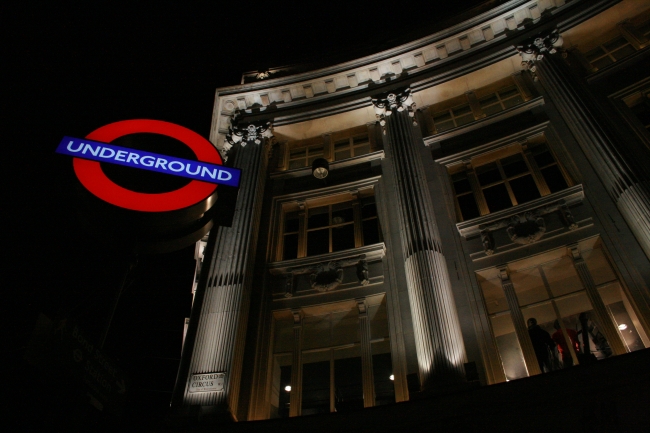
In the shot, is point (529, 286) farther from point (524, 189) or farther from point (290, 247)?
point (290, 247)

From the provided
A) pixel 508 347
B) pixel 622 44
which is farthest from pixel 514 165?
pixel 508 347

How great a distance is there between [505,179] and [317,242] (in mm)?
6211

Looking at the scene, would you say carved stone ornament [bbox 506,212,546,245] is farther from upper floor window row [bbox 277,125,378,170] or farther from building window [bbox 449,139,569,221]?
upper floor window row [bbox 277,125,378,170]

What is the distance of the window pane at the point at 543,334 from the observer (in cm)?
1044

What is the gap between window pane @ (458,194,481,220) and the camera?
47.3ft

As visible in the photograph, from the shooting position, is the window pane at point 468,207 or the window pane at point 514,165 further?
the window pane at point 514,165

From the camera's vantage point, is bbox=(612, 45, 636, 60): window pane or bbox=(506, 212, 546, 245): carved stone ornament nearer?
bbox=(506, 212, 546, 245): carved stone ornament

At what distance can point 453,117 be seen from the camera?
18156 mm

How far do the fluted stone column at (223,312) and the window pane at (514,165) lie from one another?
8.22 m

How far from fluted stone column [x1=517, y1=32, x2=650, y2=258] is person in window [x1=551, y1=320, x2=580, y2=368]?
2.40 metres

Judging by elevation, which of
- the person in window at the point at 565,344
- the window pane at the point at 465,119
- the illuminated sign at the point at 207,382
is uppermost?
the window pane at the point at 465,119

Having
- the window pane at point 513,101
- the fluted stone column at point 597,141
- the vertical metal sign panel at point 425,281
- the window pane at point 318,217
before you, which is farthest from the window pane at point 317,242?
the window pane at point 513,101

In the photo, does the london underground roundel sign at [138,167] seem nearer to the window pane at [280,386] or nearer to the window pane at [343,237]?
the window pane at [343,237]

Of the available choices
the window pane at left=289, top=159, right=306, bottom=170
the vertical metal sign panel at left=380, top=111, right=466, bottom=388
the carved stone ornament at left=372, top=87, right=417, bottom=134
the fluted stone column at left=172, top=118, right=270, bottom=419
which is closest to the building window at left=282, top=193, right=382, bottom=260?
the fluted stone column at left=172, top=118, right=270, bottom=419
